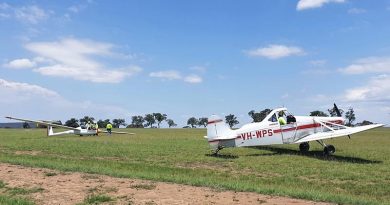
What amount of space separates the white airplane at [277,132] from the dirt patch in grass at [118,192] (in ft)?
28.2

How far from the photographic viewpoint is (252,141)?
20.3 metres

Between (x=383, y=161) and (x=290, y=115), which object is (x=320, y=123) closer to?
(x=290, y=115)

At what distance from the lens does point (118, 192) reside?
9.59 metres

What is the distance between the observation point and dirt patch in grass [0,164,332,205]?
877 cm

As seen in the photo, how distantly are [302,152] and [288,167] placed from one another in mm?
6672

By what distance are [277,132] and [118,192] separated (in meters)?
12.9

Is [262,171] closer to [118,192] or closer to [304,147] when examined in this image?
[118,192]

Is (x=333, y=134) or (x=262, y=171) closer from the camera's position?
(x=262, y=171)

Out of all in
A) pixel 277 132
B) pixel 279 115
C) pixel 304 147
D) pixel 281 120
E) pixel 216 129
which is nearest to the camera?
pixel 216 129

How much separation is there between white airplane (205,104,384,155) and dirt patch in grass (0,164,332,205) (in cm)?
859

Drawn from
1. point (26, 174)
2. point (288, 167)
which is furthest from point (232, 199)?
point (288, 167)

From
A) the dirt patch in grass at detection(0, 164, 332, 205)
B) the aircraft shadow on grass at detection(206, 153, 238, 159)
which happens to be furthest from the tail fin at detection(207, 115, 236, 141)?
the dirt patch in grass at detection(0, 164, 332, 205)

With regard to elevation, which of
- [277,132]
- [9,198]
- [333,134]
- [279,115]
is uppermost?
[279,115]

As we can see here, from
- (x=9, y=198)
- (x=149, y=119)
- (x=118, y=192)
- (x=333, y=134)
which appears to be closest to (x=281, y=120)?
(x=333, y=134)
